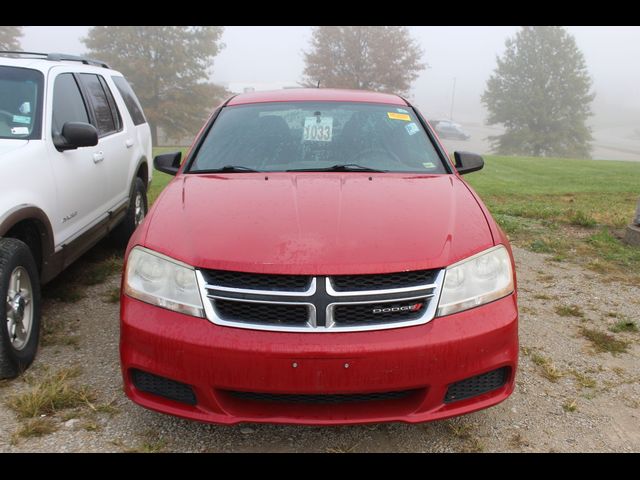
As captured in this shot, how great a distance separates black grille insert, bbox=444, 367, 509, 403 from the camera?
231cm

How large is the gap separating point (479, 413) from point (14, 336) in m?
2.52

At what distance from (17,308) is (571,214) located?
260 inches

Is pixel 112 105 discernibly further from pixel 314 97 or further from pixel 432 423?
pixel 432 423

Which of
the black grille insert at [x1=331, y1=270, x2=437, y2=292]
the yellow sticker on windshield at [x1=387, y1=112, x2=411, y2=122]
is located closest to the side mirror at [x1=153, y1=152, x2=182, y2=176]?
the yellow sticker on windshield at [x1=387, y1=112, x2=411, y2=122]

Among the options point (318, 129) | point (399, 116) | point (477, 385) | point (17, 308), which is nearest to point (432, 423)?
point (477, 385)

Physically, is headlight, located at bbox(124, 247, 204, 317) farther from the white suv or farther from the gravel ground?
the white suv

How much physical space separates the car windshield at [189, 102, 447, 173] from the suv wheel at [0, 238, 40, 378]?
42.4 inches

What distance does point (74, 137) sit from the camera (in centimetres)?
360

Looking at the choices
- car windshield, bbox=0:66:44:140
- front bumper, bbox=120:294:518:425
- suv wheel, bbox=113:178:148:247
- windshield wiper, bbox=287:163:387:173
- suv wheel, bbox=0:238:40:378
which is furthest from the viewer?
suv wheel, bbox=113:178:148:247

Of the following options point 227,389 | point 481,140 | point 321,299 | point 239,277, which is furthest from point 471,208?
point 481,140

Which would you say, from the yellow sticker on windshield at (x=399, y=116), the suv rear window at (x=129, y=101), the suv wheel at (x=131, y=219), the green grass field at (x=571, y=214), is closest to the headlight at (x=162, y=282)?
the yellow sticker on windshield at (x=399, y=116)

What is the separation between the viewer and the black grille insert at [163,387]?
7.47ft

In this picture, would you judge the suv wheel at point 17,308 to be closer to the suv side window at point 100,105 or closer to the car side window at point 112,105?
the suv side window at point 100,105

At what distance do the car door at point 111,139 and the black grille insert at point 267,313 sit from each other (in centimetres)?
281
